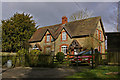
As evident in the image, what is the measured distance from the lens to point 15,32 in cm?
3544

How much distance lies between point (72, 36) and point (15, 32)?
1901cm

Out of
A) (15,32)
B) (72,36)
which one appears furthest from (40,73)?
(15,32)

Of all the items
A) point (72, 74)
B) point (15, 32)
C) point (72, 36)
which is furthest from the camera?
point (15, 32)

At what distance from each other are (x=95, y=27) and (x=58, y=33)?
7.21 metres

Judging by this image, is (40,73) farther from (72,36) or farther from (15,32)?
(15,32)

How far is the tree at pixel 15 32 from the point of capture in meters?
35.2

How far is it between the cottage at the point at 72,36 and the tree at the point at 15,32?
30.4 feet

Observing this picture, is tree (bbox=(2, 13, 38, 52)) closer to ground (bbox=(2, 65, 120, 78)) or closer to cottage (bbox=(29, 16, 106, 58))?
cottage (bbox=(29, 16, 106, 58))

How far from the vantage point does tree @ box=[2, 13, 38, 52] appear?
1384 inches

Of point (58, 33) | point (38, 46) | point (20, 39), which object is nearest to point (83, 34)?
point (58, 33)

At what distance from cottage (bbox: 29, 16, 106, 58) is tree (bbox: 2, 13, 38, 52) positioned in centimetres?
928

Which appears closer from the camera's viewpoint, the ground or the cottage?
the ground

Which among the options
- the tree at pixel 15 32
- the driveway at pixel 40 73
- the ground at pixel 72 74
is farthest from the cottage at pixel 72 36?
the ground at pixel 72 74

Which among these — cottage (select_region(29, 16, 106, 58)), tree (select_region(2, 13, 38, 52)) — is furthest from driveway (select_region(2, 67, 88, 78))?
tree (select_region(2, 13, 38, 52))
